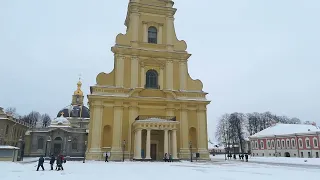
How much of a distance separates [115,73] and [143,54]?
4877 mm

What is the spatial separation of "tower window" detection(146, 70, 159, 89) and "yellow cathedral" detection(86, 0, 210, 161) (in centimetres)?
14

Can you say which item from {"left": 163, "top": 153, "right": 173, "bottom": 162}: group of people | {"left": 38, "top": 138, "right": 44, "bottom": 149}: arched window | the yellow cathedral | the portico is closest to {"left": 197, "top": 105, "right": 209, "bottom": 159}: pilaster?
the yellow cathedral

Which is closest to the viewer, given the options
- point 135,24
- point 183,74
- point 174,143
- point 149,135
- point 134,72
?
point 149,135

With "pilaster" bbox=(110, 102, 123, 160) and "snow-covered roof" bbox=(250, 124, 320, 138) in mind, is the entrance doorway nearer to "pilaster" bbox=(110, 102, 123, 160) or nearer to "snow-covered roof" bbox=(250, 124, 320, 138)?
"pilaster" bbox=(110, 102, 123, 160)

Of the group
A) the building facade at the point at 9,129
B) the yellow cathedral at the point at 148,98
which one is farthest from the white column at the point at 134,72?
the building facade at the point at 9,129

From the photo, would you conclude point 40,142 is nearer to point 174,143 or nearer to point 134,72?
point 134,72

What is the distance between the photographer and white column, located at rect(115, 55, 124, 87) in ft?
122

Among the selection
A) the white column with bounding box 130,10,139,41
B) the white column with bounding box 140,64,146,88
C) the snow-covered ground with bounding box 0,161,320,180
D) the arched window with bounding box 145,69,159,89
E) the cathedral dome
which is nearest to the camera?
the snow-covered ground with bounding box 0,161,320,180

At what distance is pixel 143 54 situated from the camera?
39094 mm

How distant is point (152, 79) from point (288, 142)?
41.4 meters

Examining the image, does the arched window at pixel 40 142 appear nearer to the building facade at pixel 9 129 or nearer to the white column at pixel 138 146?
the building facade at pixel 9 129

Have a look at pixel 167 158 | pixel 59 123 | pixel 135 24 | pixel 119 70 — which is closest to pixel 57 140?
pixel 59 123

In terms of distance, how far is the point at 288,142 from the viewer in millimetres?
63281

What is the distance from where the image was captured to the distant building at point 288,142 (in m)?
57.8
